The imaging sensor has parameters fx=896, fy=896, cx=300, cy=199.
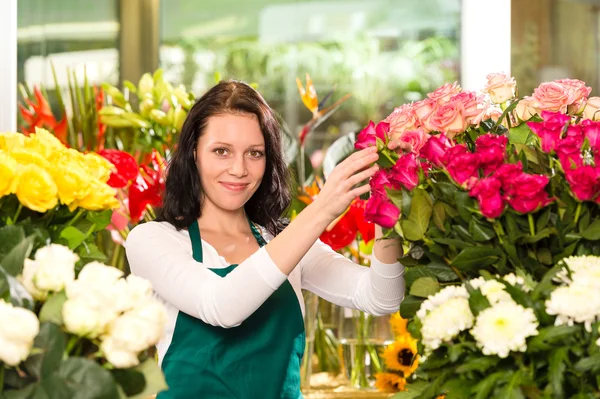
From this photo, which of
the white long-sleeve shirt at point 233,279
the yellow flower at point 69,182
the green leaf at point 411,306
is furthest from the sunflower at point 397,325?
the yellow flower at point 69,182

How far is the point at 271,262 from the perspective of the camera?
4.45 ft

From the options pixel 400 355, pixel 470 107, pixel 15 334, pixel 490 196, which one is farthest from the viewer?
pixel 400 355

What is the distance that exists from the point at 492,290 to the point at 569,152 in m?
0.20

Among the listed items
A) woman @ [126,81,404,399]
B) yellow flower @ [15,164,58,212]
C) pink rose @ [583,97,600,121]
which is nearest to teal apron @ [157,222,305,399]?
woman @ [126,81,404,399]

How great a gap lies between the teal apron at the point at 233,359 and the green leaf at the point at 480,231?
606mm

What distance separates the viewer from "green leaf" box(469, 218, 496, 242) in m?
1.07

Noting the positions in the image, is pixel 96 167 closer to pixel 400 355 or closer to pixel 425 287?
pixel 425 287

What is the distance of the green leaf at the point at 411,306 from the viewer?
115 centimetres

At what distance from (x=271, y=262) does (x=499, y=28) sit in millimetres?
1681

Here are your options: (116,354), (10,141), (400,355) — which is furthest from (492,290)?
(400,355)

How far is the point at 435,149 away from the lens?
115 cm

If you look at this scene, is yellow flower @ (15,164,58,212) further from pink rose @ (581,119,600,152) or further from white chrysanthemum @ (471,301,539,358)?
pink rose @ (581,119,600,152)

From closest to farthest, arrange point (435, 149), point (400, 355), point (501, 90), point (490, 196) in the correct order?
point (490, 196) → point (435, 149) → point (501, 90) → point (400, 355)

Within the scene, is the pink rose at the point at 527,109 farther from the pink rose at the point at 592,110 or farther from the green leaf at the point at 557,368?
the green leaf at the point at 557,368
